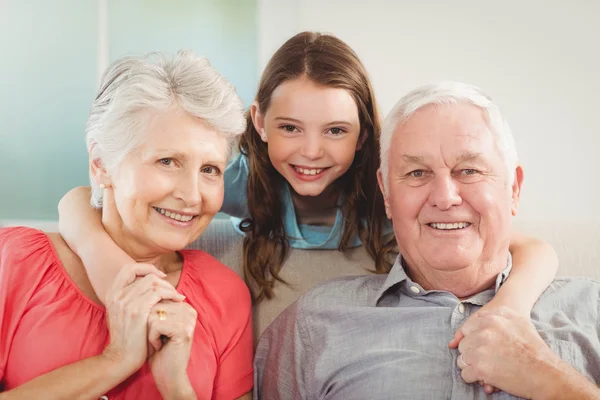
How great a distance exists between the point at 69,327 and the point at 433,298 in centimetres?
89

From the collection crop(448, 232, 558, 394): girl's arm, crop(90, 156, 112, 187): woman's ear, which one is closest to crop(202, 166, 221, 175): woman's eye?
crop(90, 156, 112, 187): woman's ear

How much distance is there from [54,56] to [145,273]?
5.38 feet

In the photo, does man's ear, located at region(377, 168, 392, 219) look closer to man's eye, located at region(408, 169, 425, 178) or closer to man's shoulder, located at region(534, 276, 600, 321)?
man's eye, located at region(408, 169, 425, 178)

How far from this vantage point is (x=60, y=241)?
169 cm

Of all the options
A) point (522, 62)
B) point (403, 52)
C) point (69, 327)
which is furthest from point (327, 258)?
point (522, 62)

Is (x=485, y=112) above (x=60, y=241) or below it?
above

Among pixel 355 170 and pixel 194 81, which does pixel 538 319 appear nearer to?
pixel 355 170

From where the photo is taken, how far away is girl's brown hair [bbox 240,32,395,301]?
79.6 inches

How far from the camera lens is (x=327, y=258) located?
2049 millimetres

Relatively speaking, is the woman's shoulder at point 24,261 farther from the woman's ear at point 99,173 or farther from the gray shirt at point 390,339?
the gray shirt at point 390,339

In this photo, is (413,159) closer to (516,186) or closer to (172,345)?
(516,186)

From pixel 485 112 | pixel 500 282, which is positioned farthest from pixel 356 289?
pixel 485 112

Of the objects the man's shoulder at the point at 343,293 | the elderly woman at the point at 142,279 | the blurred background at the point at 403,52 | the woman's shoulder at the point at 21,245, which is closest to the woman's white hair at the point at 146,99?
the elderly woman at the point at 142,279

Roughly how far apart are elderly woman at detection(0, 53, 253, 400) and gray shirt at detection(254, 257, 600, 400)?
106 millimetres
